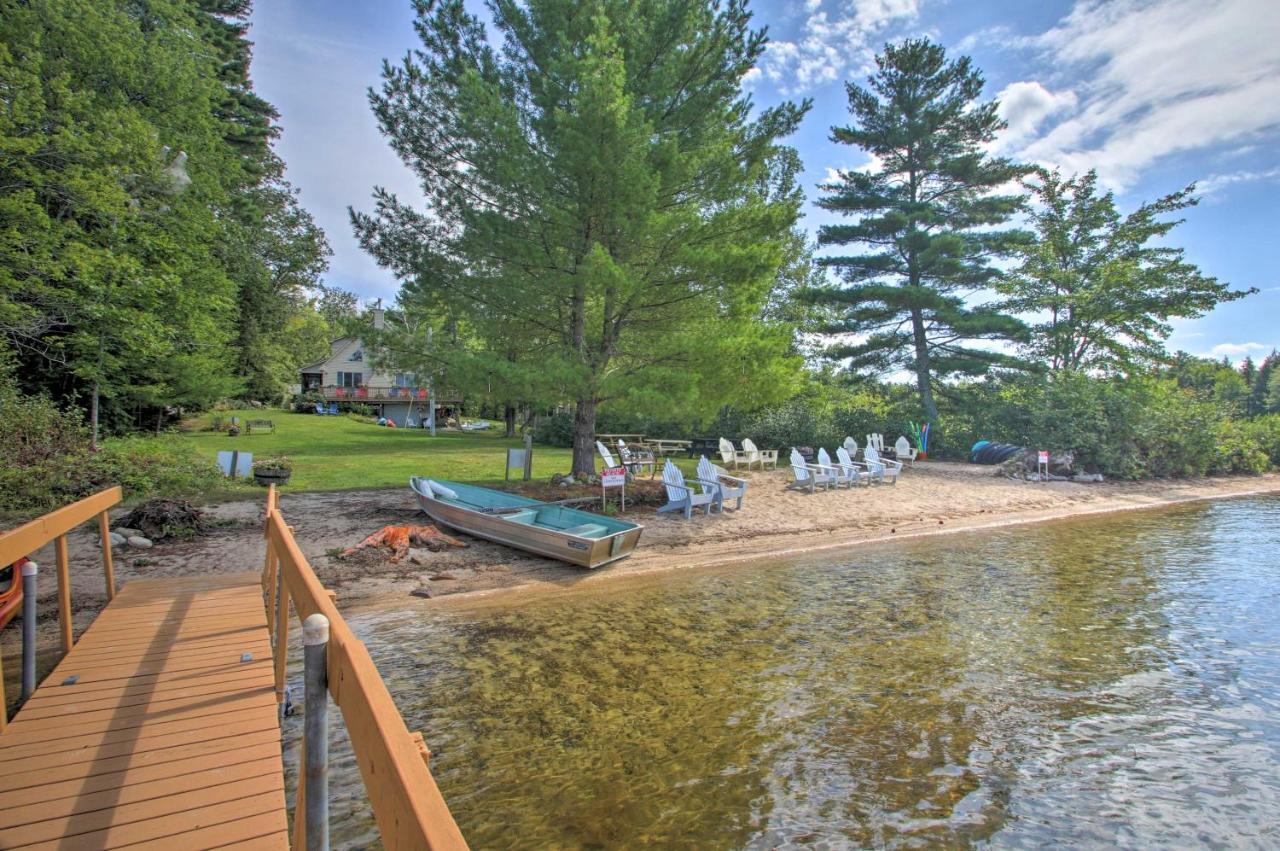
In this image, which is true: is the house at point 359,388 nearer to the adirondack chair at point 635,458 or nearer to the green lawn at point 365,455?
the green lawn at point 365,455

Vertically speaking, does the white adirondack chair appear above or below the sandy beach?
above

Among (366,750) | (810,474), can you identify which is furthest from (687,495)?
(366,750)

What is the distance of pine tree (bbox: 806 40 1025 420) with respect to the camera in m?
23.5

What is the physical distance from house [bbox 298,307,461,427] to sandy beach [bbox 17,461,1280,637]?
36180mm

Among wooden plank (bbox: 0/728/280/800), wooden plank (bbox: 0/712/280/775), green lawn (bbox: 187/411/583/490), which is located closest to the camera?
wooden plank (bbox: 0/728/280/800)

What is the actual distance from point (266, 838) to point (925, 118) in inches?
1130

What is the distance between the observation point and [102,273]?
43.5ft

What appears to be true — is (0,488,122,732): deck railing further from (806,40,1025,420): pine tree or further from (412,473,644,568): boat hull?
(806,40,1025,420): pine tree

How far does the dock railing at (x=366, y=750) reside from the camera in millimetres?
1007

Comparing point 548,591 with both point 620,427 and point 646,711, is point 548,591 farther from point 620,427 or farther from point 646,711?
point 620,427

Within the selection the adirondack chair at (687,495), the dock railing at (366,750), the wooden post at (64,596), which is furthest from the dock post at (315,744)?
the adirondack chair at (687,495)

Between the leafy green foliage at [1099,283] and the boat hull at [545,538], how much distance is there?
76.8ft

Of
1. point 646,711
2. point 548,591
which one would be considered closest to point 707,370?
point 548,591

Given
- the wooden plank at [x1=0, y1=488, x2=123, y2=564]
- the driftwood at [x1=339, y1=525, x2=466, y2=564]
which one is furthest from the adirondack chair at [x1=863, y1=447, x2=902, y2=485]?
the wooden plank at [x1=0, y1=488, x2=123, y2=564]
